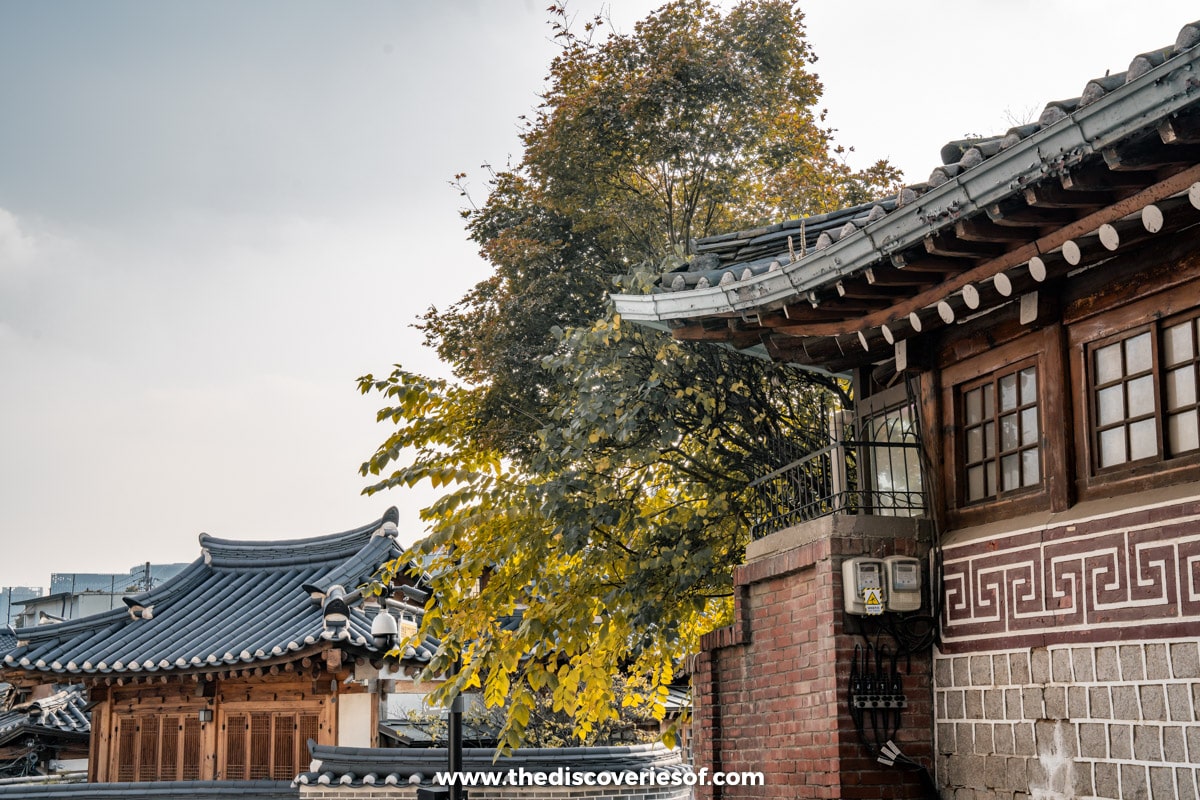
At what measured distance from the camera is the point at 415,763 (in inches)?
635

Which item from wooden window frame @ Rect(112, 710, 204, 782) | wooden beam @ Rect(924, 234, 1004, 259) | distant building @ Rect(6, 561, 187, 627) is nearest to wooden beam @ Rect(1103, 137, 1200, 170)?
wooden beam @ Rect(924, 234, 1004, 259)

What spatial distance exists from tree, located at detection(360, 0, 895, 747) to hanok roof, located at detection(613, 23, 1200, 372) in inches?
81.1

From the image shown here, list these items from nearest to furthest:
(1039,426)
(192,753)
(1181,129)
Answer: (1181,129) → (1039,426) → (192,753)

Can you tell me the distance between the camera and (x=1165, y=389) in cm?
655

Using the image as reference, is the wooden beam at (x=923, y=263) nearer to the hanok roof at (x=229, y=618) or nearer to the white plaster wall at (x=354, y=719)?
the hanok roof at (x=229, y=618)

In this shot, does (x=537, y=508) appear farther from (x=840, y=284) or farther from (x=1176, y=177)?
(x=1176, y=177)

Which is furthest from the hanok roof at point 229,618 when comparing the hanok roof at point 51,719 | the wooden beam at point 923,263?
the wooden beam at point 923,263

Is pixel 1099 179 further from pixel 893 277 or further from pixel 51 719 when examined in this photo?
pixel 51 719

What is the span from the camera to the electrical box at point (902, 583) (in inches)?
314

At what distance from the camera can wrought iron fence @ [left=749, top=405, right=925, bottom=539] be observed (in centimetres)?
853

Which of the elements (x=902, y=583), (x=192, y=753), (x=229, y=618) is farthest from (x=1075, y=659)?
(x=229, y=618)

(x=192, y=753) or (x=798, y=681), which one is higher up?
(x=798, y=681)

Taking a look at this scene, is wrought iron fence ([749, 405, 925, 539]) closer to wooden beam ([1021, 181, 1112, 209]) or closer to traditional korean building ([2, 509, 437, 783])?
wooden beam ([1021, 181, 1112, 209])

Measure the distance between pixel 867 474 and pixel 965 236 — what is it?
249 cm
